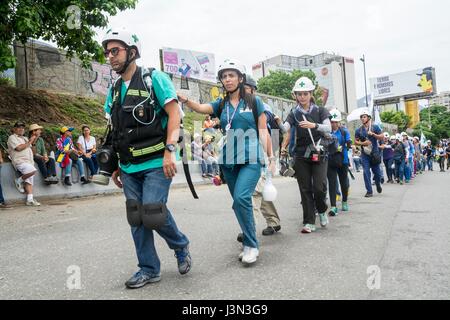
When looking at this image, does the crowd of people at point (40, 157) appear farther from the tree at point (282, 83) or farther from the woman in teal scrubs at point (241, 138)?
the tree at point (282, 83)

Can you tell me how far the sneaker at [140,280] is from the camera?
3.33m

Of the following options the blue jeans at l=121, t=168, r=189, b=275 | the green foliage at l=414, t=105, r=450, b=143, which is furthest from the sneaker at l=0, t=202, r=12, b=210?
the green foliage at l=414, t=105, r=450, b=143

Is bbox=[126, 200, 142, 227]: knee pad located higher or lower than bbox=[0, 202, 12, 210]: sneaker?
higher

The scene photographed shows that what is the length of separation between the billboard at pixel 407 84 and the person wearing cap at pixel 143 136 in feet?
298

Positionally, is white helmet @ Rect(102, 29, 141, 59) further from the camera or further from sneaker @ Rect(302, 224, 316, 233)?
sneaker @ Rect(302, 224, 316, 233)

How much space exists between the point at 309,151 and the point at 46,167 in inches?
288

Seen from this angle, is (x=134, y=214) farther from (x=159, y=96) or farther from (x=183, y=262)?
(x=159, y=96)

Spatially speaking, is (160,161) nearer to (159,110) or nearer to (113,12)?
(159,110)

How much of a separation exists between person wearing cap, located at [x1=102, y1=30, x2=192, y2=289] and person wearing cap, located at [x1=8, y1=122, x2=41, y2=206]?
6776mm

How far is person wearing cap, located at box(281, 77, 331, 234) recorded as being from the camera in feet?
18.5

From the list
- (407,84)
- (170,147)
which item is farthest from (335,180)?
(407,84)

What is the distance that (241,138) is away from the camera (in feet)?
13.8

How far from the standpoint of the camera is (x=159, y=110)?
11.4ft

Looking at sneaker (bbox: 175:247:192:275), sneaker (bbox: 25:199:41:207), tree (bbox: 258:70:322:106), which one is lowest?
sneaker (bbox: 175:247:192:275)
